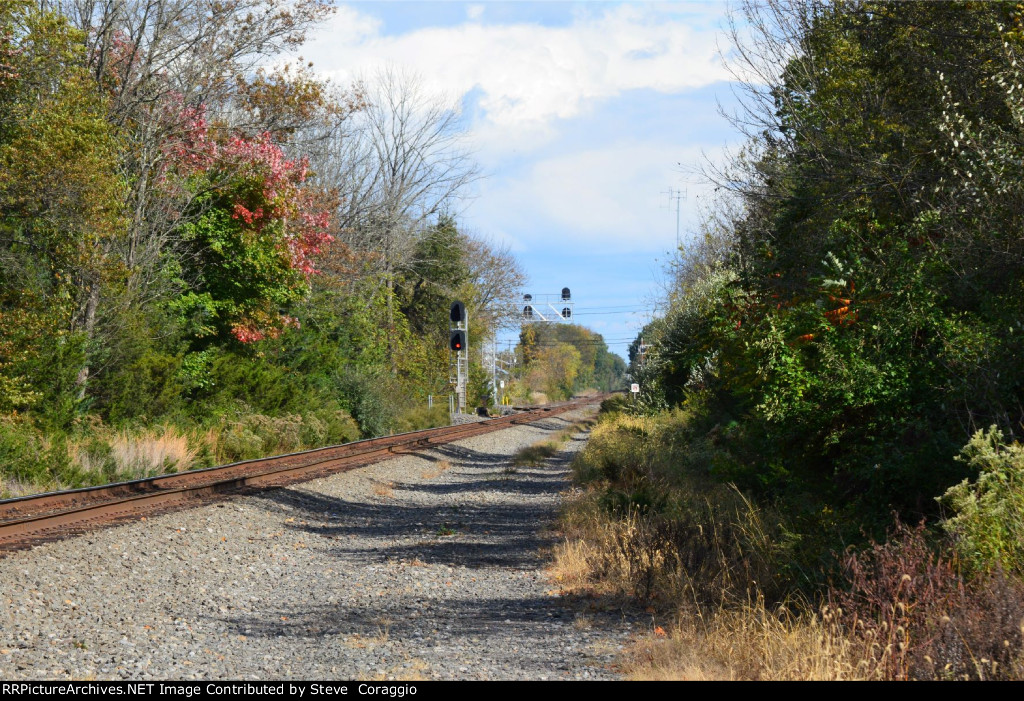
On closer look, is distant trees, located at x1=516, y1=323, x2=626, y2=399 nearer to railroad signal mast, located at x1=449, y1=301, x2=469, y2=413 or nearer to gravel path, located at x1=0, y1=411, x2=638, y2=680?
railroad signal mast, located at x1=449, y1=301, x2=469, y2=413

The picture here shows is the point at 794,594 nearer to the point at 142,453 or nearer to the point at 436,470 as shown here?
the point at 142,453

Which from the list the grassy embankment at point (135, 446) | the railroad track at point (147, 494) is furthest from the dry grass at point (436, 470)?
the grassy embankment at point (135, 446)

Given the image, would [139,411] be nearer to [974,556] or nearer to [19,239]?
[19,239]

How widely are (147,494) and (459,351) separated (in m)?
28.3

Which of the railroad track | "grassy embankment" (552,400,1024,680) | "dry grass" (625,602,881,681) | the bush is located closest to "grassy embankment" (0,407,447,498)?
the railroad track

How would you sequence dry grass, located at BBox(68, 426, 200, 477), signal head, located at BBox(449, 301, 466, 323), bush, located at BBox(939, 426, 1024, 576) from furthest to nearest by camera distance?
1. signal head, located at BBox(449, 301, 466, 323)
2. dry grass, located at BBox(68, 426, 200, 477)
3. bush, located at BBox(939, 426, 1024, 576)

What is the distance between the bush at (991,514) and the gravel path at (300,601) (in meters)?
2.70

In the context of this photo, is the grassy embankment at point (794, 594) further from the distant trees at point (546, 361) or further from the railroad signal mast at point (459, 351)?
the distant trees at point (546, 361)

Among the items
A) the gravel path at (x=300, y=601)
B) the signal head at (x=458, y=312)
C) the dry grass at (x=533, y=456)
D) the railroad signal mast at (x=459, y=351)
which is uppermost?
the signal head at (x=458, y=312)

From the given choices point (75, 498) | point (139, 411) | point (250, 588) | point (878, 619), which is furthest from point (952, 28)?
point (139, 411)

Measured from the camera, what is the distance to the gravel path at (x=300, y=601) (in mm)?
6852

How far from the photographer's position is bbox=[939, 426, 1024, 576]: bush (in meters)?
6.97

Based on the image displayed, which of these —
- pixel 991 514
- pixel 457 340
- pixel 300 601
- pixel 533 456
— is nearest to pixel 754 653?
pixel 991 514

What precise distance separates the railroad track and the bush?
31.2 ft
